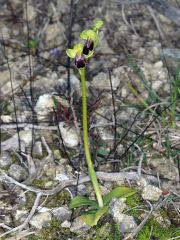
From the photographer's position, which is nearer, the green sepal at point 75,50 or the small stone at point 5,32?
the green sepal at point 75,50

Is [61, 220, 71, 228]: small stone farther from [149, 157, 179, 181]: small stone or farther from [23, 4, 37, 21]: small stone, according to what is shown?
[23, 4, 37, 21]: small stone

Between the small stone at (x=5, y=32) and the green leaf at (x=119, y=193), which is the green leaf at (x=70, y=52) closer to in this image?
the green leaf at (x=119, y=193)

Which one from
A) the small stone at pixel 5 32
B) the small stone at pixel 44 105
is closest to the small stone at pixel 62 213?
the small stone at pixel 44 105

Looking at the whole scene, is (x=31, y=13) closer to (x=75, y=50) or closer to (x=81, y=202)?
(x=75, y=50)

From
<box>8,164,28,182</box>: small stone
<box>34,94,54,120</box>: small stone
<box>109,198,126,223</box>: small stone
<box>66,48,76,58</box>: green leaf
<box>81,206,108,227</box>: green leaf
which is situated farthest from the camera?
<box>34,94,54,120</box>: small stone

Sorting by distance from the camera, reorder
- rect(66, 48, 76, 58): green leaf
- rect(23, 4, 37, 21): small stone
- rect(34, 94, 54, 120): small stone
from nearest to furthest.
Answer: rect(66, 48, 76, 58): green leaf
rect(34, 94, 54, 120): small stone
rect(23, 4, 37, 21): small stone

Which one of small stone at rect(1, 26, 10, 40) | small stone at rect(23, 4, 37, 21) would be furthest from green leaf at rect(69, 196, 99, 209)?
small stone at rect(23, 4, 37, 21)

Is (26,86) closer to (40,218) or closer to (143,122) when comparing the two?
(143,122)

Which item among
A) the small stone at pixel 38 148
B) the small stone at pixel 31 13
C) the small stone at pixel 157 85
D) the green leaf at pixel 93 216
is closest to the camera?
the green leaf at pixel 93 216
